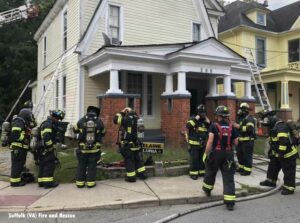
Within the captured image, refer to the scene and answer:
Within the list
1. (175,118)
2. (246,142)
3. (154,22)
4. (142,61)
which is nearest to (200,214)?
(246,142)

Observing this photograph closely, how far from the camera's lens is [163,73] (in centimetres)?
1305

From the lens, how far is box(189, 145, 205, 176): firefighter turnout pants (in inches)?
340

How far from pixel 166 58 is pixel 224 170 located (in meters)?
6.70

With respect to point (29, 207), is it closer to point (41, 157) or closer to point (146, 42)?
point (41, 157)

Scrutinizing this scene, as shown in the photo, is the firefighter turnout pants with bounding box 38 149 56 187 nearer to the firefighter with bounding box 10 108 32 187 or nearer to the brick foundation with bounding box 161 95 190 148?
the firefighter with bounding box 10 108 32 187

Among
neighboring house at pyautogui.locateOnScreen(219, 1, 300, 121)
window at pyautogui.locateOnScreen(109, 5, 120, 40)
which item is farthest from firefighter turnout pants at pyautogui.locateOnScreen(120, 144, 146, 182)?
neighboring house at pyautogui.locateOnScreen(219, 1, 300, 121)

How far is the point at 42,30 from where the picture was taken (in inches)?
790

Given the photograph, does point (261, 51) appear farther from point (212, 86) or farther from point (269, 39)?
point (212, 86)

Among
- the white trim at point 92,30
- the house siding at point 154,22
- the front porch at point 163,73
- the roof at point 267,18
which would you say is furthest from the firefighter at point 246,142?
the roof at point 267,18

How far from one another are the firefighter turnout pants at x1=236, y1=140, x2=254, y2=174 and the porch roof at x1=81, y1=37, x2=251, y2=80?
4044 millimetres

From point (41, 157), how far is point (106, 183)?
5.35 feet

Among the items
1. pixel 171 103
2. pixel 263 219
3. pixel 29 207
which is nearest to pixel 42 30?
pixel 171 103

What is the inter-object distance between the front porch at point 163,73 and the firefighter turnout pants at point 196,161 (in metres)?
3.03

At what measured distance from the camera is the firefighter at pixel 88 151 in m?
7.64
